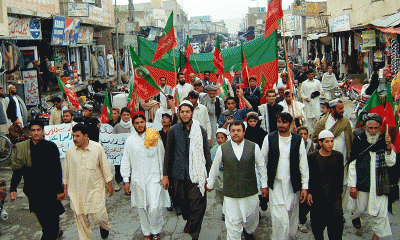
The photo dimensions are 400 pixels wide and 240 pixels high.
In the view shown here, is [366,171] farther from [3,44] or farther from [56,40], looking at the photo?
[56,40]

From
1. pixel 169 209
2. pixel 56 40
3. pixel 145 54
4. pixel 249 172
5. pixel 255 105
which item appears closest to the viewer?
pixel 249 172

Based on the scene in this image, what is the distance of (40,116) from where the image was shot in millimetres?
10914

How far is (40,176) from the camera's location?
480 centimetres

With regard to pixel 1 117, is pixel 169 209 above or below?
below

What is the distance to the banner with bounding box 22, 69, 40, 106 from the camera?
12734 mm

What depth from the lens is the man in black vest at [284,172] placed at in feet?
14.7

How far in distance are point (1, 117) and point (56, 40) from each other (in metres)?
8.61

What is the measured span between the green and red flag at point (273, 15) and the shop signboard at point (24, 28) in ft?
31.1

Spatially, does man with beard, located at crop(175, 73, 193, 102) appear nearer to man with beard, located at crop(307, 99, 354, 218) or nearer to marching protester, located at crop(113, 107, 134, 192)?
marching protester, located at crop(113, 107, 134, 192)

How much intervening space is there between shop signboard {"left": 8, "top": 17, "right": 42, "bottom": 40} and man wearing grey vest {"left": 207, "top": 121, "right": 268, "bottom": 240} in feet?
34.8

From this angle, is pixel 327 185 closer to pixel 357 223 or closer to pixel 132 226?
pixel 357 223

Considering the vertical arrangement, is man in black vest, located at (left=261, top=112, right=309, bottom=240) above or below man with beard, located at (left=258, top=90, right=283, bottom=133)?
below

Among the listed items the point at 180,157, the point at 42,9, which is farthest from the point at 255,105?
the point at 42,9

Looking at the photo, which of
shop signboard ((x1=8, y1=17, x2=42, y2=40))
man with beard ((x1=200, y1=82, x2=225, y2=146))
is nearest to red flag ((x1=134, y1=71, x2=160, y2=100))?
man with beard ((x1=200, y1=82, x2=225, y2=146))
